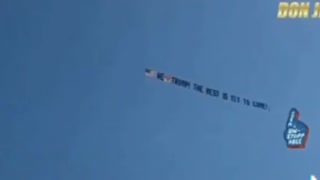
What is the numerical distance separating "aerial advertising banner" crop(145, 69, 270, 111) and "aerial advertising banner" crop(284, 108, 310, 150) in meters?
0.06

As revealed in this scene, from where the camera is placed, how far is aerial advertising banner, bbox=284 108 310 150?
1.51m

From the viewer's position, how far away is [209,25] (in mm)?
1574

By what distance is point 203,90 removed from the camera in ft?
5.18

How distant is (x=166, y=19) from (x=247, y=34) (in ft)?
0.70

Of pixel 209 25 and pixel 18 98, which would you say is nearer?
pixel 209 25

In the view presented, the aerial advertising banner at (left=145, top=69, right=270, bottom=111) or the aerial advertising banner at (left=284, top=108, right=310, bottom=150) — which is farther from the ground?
the aerial advertising banner at (left=145, top=69, right=270, bottom=111)

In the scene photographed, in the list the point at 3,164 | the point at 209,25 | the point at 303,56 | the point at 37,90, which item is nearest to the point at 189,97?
the point at 209,25

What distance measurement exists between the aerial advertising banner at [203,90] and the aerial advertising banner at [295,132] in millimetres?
64

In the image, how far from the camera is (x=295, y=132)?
4.97ft

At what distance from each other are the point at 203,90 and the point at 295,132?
25 centimetres

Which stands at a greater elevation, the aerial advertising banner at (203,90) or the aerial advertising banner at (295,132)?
the aerial advertising banner at (203,90)

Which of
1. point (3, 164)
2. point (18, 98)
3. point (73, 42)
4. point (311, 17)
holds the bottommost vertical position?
point (3, 164)

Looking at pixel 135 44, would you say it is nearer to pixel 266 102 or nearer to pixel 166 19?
pixel 166 19

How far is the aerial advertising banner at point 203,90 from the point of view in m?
1.54
